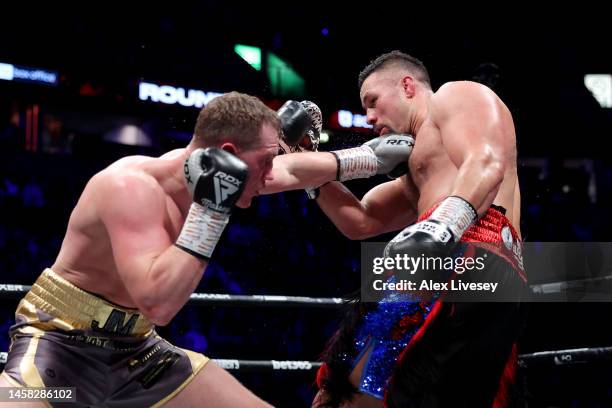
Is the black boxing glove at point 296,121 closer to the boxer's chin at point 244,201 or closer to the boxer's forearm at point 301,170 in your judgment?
the boxer's forearm at point 301,170

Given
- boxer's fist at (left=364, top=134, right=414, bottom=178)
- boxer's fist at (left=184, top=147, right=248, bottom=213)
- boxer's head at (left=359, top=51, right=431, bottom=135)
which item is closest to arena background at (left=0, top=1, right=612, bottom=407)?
boxer's head at (left=359, top=51, right=431, bottom=135)

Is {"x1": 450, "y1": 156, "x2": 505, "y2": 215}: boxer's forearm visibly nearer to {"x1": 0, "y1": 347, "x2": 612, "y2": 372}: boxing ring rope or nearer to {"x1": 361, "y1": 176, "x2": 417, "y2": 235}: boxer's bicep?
{"x1": 361, "y1": 176, "x2": 417, "y2": 235}: boxer's bicep

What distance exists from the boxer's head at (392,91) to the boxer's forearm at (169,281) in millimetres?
1154

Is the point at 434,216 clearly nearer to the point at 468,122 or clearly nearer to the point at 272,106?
the point at 468,122

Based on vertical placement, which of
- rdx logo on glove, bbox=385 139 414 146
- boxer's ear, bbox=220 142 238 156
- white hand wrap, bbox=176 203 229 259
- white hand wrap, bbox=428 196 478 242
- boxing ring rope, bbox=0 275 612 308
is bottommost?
boxing ring rope, bbox=0 275 612 308

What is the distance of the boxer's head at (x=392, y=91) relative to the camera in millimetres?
2632

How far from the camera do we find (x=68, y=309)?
6.38ft

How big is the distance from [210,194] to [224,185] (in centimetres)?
4

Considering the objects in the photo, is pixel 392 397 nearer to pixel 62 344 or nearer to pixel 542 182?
pixel 62 344

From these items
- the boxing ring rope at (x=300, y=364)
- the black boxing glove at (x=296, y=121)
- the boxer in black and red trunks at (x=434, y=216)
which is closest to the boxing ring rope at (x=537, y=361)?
the boxing ring rope at (x=300, y=364)

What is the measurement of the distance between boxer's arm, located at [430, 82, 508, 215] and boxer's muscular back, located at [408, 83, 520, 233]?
0.08 ft

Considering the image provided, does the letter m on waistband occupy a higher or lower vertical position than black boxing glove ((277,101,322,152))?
lower

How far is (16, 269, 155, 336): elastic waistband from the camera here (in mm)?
1944

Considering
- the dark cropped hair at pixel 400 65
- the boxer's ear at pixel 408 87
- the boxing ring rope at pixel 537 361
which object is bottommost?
the boxing ring rope at pixel 537 361
